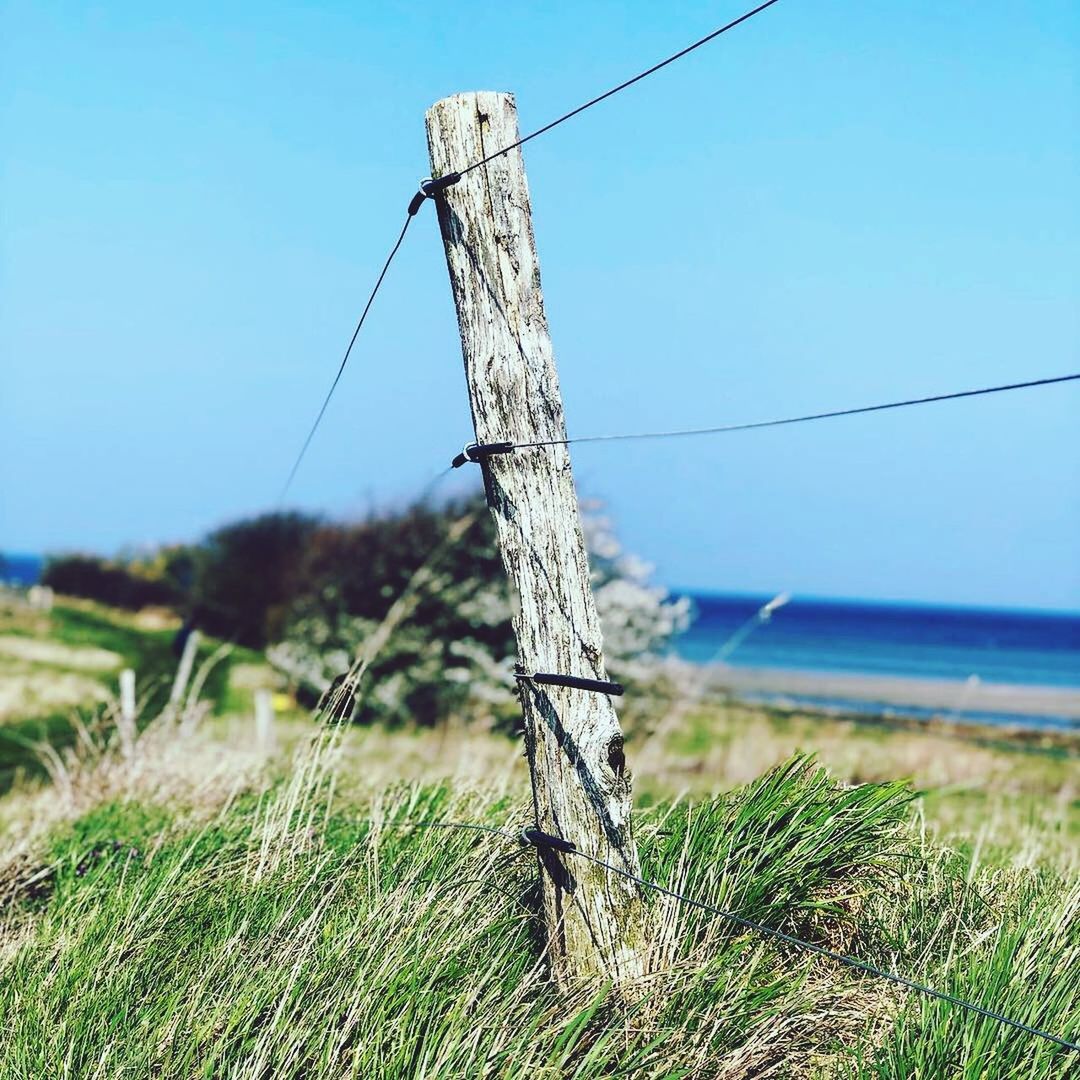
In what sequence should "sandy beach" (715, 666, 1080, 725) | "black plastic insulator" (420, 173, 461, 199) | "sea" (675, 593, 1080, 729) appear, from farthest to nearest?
"sea" (675, 593, 1080, 729) → "sandy beach" (715, 666, 1080, 725) → "black plastic insulator" (420, 173, 461, 199)

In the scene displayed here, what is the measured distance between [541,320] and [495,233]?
0.29 metres

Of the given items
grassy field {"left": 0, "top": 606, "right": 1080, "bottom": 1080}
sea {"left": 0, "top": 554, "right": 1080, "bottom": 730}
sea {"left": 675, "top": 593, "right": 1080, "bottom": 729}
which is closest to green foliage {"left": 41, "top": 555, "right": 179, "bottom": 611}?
sea {"left": 0, "top": 554, "right": 1080, "bottom": 730}

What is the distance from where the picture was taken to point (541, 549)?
→ 347 centimetres

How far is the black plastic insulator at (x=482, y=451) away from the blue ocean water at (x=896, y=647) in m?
30.6

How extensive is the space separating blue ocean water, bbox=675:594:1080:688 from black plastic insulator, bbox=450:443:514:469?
100 ft

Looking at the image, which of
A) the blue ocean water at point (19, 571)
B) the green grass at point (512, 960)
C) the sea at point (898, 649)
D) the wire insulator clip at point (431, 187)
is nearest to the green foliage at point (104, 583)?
the blue ocean water at point (19, 571)

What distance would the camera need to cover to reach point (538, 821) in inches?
140

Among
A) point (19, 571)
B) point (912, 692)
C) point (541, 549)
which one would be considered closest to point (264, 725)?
Result: point (541, 549)

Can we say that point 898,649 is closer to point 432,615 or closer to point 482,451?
point 432,615

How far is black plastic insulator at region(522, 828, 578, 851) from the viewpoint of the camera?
135 inches

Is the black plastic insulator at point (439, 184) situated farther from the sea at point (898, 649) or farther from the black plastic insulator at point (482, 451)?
the sea at point (898, 649)

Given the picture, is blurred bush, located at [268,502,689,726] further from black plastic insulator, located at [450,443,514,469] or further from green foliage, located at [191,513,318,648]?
black plastic insulator, located at [450,443,514,469]

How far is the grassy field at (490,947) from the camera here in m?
3.02

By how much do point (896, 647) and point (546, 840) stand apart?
2755 inches
